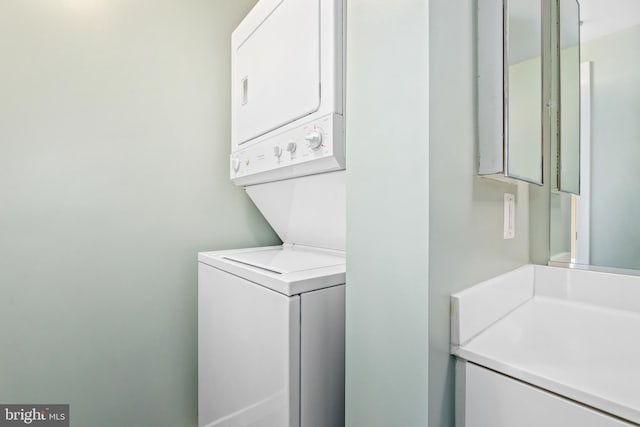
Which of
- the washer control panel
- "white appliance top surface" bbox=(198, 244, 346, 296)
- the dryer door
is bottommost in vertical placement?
"white appliance top surface" bbox=(198, 244, 346, 296)

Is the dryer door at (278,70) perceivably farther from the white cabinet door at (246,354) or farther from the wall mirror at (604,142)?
the wall mirror at (604,142)

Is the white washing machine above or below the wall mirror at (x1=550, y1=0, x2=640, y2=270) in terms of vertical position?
below

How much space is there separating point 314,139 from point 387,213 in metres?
0.53

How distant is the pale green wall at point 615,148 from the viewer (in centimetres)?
123

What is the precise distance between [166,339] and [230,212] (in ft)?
2.98

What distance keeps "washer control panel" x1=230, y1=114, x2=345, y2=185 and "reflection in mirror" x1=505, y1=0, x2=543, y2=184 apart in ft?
1.92

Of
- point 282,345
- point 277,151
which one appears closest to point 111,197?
point 277,151

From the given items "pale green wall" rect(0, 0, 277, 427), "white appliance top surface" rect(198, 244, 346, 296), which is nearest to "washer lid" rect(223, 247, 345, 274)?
"white appliance top surface" rect(198, 244, 346, 296)

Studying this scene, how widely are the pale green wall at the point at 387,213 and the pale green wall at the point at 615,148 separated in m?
1.00

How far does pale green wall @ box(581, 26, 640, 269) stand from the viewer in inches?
48.5

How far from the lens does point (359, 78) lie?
40.6 inches

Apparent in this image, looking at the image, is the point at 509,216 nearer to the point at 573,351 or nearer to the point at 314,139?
the point at 573,351

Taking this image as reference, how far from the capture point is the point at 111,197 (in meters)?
1.86

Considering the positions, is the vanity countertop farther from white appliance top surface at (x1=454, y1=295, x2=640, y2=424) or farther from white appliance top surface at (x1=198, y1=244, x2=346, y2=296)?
white appliance top surface at (x1=198, y1=244, x2=346, y2=296)
